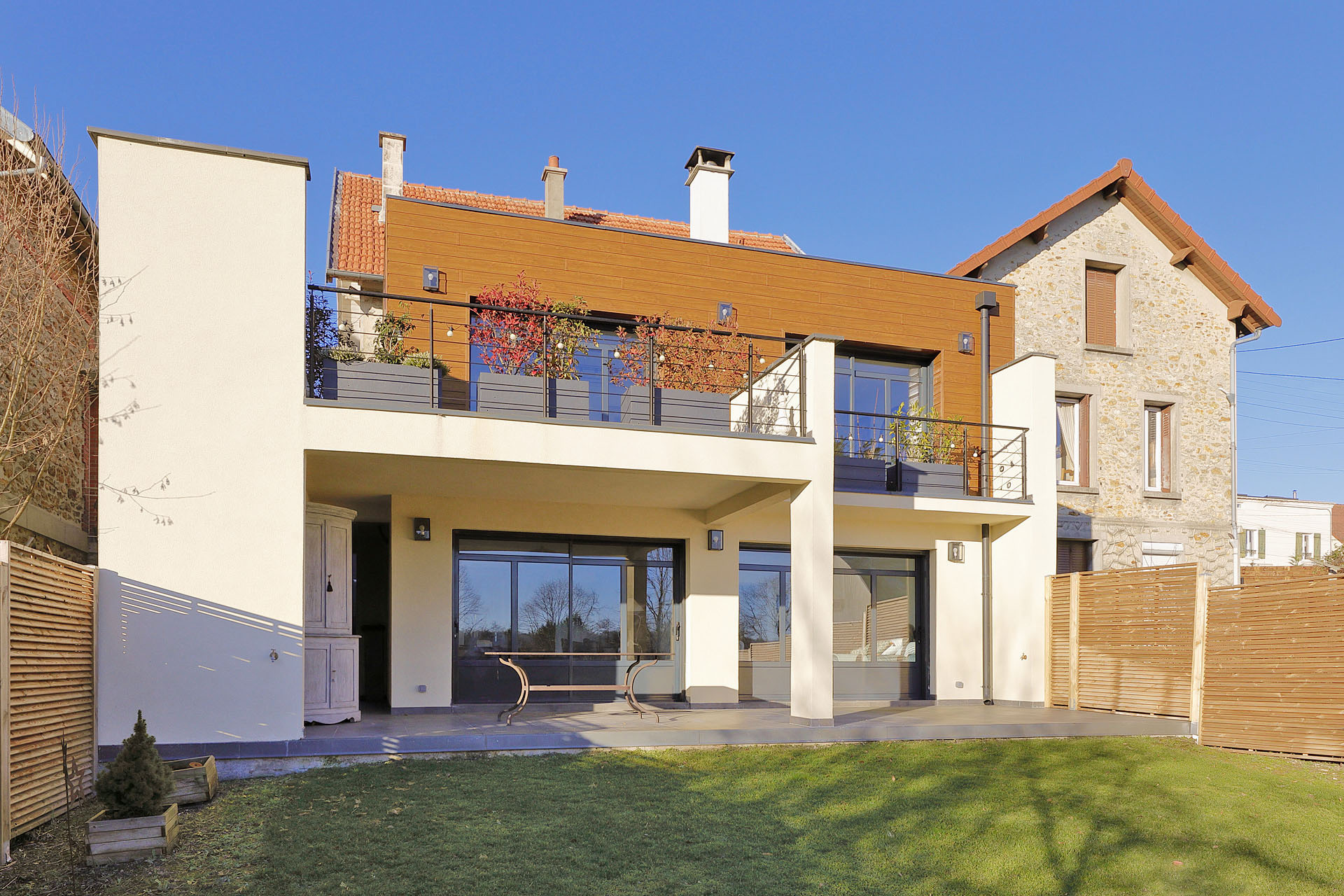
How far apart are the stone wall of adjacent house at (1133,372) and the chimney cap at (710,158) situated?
4349 millimetres

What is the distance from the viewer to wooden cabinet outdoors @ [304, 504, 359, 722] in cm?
882

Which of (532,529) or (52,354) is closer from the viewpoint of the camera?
(52,354)

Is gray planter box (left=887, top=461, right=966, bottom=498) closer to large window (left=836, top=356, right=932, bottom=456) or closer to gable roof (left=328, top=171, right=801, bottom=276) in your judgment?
large window (left=836, top=356, right=932, bottom=456)

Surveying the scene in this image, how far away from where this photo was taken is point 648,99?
52.5 feet

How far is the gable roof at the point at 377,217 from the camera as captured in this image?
1429 centimetres

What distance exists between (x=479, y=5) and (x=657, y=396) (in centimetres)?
619

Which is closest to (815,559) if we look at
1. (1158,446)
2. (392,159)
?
(1158,446)

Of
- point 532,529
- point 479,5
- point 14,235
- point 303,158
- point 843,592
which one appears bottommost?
point 843,592

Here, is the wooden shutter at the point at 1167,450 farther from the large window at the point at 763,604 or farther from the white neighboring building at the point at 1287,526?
the white neighboring building at the point at 1287,526

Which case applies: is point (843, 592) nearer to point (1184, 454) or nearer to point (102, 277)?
point (1184, 454)

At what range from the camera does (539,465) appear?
8336 millimetres

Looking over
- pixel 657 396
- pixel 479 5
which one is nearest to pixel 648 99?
pixel 479 5

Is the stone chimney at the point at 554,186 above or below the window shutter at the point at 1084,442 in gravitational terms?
above

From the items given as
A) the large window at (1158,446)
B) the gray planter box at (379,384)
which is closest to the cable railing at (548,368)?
the gray planter box at (379,384)
